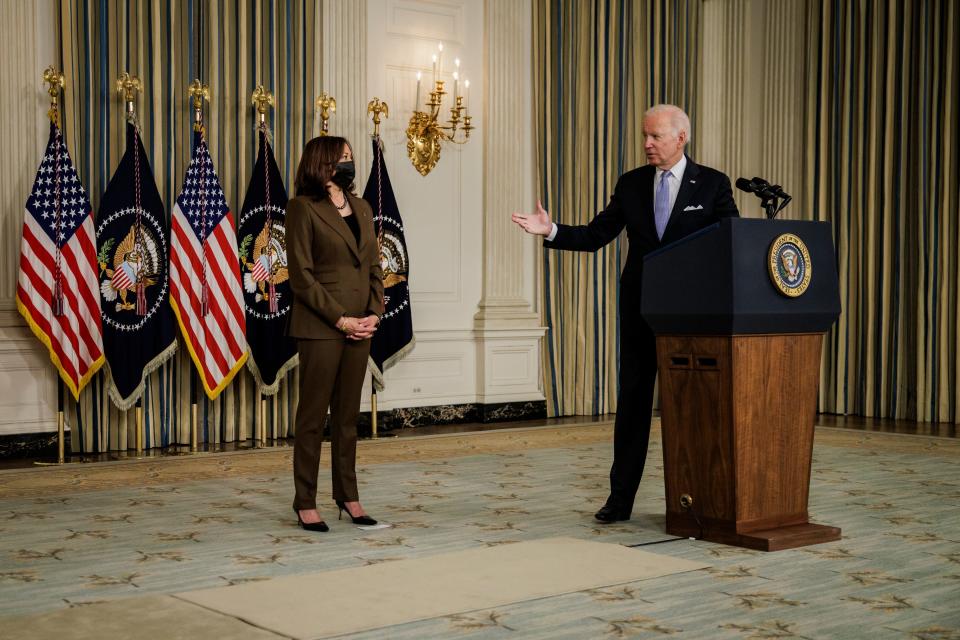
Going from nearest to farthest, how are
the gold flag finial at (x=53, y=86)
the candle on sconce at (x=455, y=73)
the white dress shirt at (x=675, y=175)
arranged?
the white dress shirt at (x=675, y=175) → the gold flag finial at (x=53, y=86) → the candle on sconce at (x=455, y=73)

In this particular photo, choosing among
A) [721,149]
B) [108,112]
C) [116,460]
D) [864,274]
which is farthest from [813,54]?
[116,460]

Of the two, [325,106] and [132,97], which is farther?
[325,106]

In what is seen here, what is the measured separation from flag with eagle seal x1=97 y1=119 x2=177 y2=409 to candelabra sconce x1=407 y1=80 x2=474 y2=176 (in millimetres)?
2135

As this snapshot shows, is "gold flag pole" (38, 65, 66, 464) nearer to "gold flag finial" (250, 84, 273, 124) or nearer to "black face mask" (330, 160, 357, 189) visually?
"gold flag finial" (250, 84, 273, 124)

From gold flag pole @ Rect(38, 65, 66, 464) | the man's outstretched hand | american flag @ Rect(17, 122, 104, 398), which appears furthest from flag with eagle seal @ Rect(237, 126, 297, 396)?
the man's outstretched hand

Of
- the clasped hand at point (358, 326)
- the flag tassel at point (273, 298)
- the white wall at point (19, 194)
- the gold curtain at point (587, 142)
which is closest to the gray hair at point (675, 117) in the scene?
the clasped hand at point (358, 326)

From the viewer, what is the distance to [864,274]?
30.0ft

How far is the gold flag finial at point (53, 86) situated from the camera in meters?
6.36

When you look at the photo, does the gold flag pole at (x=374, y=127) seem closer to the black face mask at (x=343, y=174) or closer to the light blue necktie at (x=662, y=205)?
the black face mask at (x=343, y=174)

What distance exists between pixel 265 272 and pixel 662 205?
341cm

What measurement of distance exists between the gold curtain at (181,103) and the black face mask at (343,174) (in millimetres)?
3051

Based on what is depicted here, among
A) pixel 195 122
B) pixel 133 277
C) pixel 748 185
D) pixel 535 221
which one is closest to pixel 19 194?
pixel 133 277

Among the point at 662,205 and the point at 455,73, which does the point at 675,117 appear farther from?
the point at 455,73

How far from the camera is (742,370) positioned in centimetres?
387
